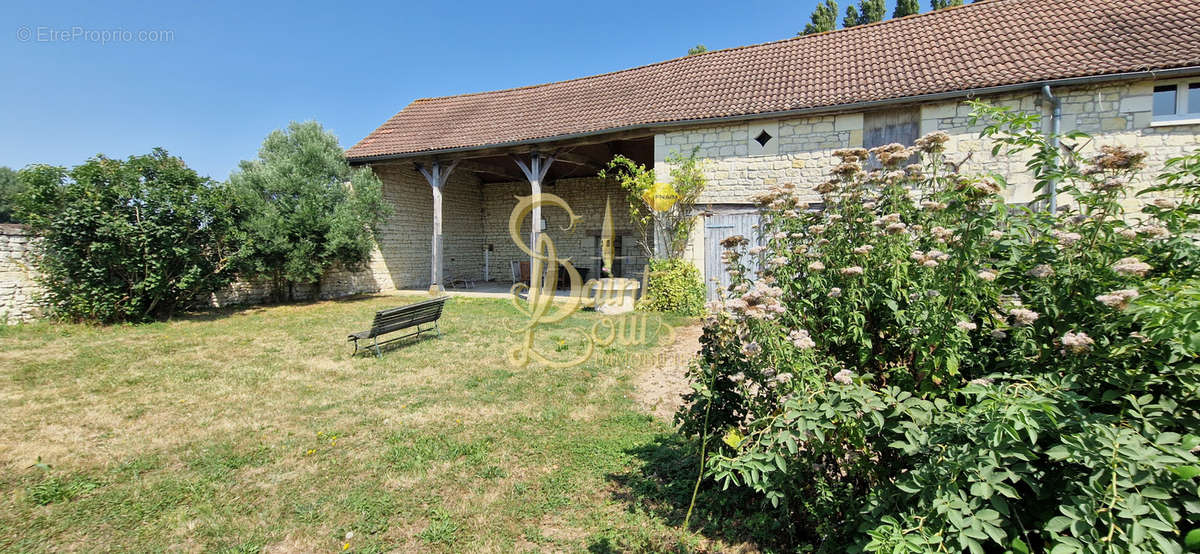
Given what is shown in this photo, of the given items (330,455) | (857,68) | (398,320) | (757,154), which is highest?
(857,68)

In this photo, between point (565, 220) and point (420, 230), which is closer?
point (420, 230)

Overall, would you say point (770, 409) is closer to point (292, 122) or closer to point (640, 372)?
point (640, 372)

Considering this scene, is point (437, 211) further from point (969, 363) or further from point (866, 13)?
point (866, 13)

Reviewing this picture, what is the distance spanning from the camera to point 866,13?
2011 cm

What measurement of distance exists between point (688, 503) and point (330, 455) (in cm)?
245

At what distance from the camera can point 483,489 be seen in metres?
2.94

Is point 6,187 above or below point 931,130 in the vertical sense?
above

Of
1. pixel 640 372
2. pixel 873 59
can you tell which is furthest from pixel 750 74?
pixel 640 372

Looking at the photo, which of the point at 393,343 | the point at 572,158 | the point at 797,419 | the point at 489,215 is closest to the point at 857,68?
the point at 572,158

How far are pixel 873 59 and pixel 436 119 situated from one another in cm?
1077

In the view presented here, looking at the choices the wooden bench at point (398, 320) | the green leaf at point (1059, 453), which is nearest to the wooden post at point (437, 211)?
the wooden bench at point (398, 320)

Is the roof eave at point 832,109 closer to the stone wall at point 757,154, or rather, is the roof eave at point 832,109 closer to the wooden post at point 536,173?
the stone wall at point 757,154

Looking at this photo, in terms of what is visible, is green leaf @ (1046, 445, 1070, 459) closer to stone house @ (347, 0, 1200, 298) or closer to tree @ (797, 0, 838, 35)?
stone house @ (347, 0, 1200, 298)

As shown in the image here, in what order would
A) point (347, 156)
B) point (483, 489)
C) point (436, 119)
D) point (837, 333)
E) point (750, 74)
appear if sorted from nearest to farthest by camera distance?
point (837, 333) < point (483, 489) < point (750, 74) < point (347, 156) < point (436, 119)
